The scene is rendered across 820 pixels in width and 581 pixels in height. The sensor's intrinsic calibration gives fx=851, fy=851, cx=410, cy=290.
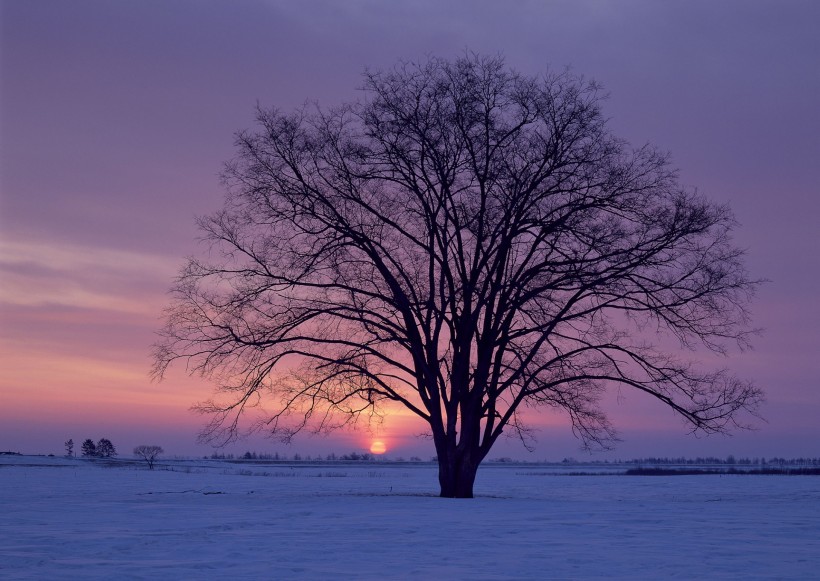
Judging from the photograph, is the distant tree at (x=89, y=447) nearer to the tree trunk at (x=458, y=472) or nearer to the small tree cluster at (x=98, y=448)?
the small tree cluster at (x=98, y=448)

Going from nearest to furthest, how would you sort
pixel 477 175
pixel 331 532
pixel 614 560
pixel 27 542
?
pixel 614 560
pixel 27 542
pixel 331 532
pixel 477 175

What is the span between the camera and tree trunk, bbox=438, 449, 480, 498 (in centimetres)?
2589

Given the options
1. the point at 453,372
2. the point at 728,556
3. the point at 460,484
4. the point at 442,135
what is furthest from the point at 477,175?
the point at 728,556

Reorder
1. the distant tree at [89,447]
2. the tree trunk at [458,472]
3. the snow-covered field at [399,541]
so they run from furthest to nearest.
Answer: the distant tree at [89,447] < the tree trunk at [458,472] < the snow-covered field at [399,541]

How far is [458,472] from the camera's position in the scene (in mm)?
25891

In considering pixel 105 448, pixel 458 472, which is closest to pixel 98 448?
pixel 105 448

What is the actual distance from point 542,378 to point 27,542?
54.4 feet

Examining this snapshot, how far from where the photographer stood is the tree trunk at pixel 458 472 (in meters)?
25.9

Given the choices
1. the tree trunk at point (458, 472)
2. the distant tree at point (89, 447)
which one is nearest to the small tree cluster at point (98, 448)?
the distant tree at point (89, 447)

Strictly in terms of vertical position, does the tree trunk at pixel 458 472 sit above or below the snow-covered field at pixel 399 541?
above

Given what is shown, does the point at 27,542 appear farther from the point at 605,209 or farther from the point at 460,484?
the point at 605,209

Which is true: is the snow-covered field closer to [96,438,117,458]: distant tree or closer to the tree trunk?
the tree trunk

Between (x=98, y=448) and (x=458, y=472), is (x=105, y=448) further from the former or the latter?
(x=458, y=472)

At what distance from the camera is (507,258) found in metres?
26.7
